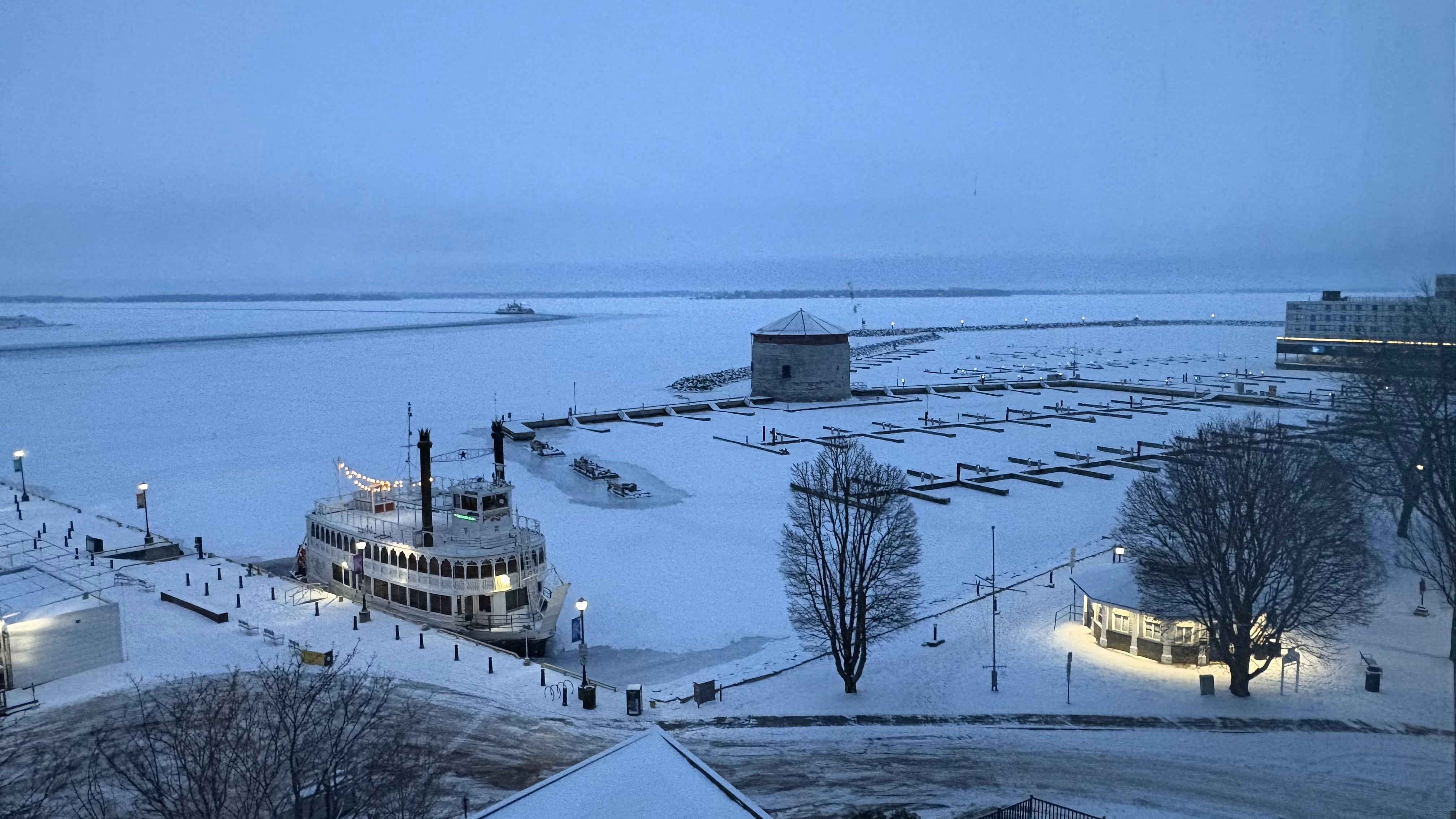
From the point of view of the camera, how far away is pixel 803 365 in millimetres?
80938

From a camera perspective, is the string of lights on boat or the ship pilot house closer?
the ship pilot house

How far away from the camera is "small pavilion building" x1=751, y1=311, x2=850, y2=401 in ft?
265

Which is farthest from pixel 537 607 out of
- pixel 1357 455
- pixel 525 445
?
pixel 525 445

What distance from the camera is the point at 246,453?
56.0 metres

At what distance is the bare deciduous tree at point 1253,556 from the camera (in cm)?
2052

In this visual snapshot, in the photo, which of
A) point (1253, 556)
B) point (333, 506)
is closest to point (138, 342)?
point (333, 506)

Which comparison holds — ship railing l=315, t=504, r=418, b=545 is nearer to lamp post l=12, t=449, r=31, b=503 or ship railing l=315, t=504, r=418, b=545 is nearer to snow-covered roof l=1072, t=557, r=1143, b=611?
snow-covered roof l=1072, t=557, r=1143, b=611

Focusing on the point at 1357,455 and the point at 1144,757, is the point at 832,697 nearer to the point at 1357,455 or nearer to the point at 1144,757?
the point at 1144,757

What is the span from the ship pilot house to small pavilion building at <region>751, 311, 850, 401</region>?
5046 centimetres

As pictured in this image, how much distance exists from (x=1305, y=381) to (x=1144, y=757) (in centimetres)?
8742

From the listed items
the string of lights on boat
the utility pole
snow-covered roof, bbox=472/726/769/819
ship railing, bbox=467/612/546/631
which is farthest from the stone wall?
snow-covered roof, bbox=472/726/769/819

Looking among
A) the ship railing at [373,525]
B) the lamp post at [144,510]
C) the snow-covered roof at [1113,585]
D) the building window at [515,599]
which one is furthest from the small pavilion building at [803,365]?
the building window at [515,599]

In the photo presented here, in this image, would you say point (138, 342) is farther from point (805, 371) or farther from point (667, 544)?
point (667, 544)

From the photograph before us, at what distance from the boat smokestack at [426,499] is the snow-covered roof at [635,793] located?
54.7ft
